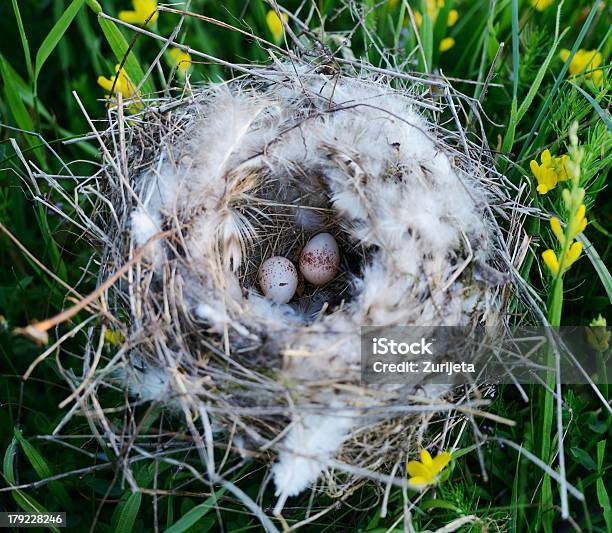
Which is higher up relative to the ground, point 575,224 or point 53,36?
point 53,36

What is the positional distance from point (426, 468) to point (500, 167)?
90 cm

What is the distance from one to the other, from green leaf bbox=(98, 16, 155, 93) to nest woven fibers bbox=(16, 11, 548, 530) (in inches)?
9.5

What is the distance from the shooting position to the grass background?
62.9 inches

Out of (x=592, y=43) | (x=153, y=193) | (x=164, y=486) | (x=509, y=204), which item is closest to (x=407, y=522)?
(x=164, y=486)

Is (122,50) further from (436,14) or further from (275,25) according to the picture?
(436,14)

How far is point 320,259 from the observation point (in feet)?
6.11

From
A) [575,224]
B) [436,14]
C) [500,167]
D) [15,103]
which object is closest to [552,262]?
[575,224]

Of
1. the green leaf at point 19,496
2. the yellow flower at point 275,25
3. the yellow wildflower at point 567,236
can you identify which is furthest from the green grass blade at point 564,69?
the green leaf at point 19,496

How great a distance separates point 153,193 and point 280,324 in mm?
452

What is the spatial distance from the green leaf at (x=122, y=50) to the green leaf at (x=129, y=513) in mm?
1190

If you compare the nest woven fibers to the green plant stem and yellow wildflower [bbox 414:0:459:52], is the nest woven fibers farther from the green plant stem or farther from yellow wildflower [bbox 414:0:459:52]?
yellow wildflower [bbox 414:0:459:52]

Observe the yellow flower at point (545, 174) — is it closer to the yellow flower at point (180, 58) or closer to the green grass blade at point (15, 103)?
the yellow flower at point (180, 58)

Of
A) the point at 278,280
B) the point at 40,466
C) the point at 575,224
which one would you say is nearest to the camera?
the point at 575,224

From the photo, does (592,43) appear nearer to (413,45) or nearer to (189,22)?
(413,45)
